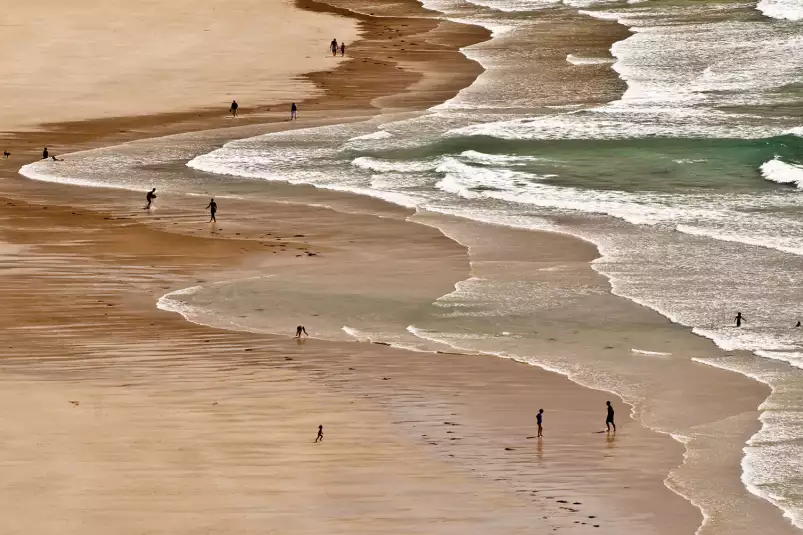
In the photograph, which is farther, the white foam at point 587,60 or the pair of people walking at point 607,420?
the white foam at point 587,60

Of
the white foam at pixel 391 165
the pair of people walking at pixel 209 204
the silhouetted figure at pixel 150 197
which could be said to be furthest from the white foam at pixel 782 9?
the silhouetted figure at pixel 150 197

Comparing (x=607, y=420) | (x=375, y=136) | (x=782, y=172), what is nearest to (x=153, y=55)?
(x=375, y=136)

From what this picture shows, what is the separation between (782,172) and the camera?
33062 millimetres

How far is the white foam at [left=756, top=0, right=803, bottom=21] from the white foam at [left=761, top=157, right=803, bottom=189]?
26722 mm

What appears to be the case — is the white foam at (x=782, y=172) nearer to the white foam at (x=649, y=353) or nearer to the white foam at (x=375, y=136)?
the white foam at (x=375, y=136)

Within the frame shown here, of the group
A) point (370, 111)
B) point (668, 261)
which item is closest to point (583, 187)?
point (668, 261)

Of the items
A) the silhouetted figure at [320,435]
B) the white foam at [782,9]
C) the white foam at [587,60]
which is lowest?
the silhouetted figure at [320,435]

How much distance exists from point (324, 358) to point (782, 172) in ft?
56.3

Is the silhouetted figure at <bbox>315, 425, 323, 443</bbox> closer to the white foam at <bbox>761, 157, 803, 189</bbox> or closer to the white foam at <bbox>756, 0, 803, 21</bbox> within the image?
the white foam at <bbox>761, 157, 803, 189</bbox>

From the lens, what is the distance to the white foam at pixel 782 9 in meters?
59.5

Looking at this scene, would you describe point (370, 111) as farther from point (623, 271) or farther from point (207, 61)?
point (623, 271)

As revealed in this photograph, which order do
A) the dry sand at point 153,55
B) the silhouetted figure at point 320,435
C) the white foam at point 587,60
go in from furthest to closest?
the white foam at point 587,60 → the dry sand at point 153,55 → the silhouetted figure at point 320,435

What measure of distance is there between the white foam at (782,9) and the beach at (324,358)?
1046 inches

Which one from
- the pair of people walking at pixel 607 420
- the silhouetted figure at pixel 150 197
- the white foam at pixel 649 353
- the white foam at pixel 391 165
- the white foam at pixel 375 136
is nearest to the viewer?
the pair of people walking at pixel 607 420
